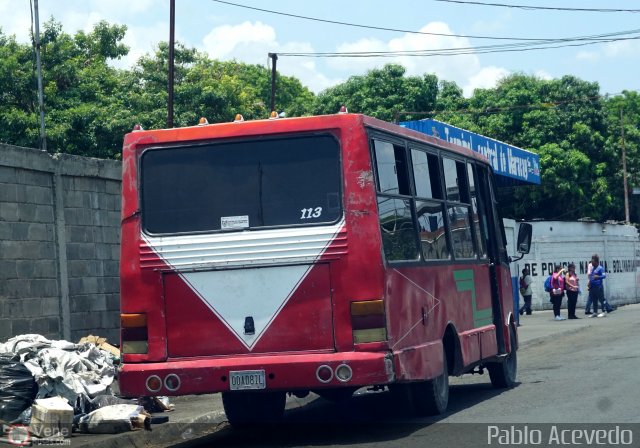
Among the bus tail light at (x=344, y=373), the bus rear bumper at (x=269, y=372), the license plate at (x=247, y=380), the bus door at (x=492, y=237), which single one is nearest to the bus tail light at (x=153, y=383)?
the bus rear bumper at (x=269, y=372)

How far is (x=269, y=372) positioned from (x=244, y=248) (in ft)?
3.77

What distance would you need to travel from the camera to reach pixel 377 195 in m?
9.98

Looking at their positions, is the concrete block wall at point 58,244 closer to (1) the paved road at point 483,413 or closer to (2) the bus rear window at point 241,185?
(1) the paved road at point 483,413

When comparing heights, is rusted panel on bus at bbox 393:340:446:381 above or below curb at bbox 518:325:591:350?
above

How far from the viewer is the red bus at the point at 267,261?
9.75 metres

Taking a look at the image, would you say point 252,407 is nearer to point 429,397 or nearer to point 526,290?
point 429,397

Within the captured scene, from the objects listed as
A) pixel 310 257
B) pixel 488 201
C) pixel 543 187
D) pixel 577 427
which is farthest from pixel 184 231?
pixel 543 187

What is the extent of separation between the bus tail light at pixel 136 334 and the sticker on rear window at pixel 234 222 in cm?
110

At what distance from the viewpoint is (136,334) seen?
1015 centimetres

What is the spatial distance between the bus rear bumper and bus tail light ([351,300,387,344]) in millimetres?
143

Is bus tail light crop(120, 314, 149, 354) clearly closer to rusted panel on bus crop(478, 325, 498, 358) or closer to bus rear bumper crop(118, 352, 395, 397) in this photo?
bus rear bumper crop(118, 352, 395, 397)

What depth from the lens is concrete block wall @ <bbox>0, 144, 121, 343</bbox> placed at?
42.4 ft

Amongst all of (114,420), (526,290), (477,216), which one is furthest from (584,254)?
(114,420)

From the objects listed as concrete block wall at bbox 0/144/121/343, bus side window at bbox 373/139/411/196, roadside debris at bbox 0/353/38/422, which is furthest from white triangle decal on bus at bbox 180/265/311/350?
concrete block wall at bbox 0/144/121/343
